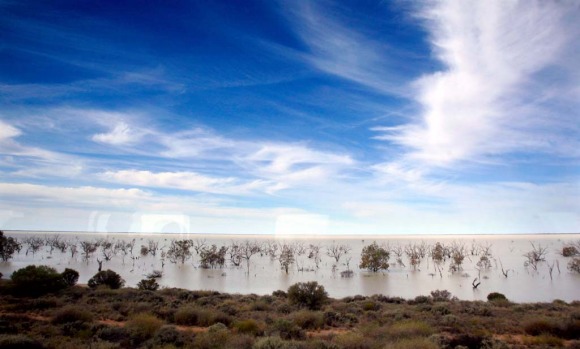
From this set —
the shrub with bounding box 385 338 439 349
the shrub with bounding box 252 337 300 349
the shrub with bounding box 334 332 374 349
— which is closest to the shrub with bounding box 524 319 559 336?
the shrub with bounding box 385 338 439 349

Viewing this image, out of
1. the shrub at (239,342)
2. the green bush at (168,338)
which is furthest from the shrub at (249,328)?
the green bush at (168,338)

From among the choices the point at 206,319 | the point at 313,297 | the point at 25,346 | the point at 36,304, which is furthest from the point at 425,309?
the point at 36,304

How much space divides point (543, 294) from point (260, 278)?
32162 mm

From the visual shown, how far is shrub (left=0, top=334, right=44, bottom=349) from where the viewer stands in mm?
10117

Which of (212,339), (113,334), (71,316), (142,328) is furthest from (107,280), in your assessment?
(212,339)

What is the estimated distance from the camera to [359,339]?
39.3 feet

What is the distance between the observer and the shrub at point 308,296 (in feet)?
72.7

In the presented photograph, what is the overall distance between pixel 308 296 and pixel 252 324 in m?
8.34

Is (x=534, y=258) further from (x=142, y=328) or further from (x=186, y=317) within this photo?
(x=142, y=328)

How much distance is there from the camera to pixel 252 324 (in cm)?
1448

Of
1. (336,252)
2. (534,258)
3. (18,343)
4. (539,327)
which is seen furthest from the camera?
(336,252)

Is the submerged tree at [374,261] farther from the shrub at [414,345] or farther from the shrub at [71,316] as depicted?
the shrub at [414,345]

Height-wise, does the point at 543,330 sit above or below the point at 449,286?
above

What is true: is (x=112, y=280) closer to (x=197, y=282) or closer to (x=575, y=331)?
(x=197, y=282)
